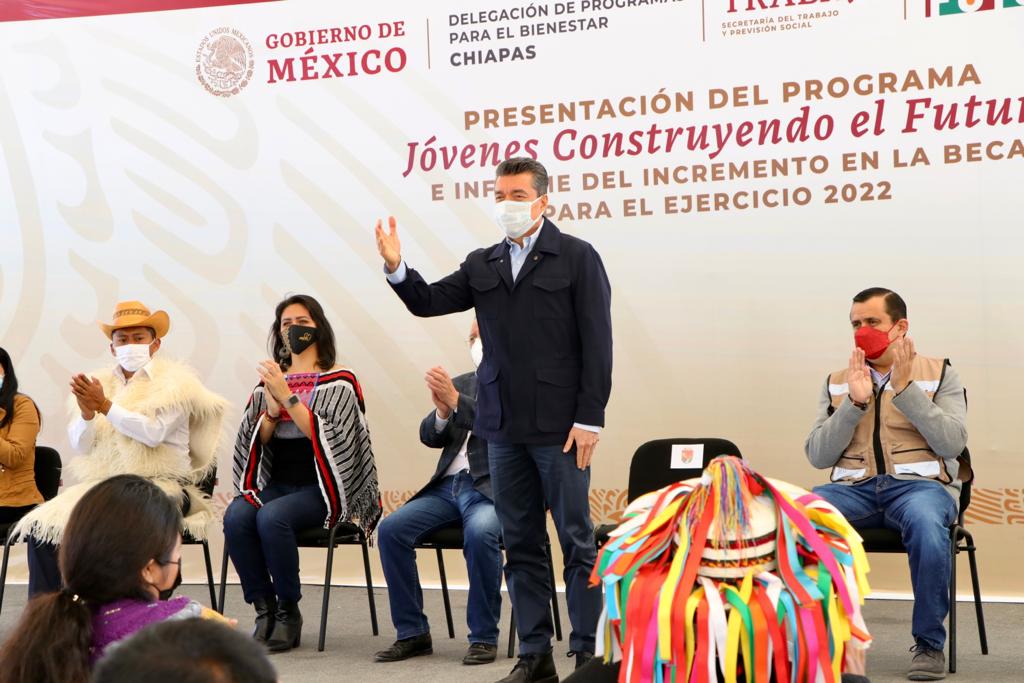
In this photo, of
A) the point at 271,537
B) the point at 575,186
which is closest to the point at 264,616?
the point at 271,537

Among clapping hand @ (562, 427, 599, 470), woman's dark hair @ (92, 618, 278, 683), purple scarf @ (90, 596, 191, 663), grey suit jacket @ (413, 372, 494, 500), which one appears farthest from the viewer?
grey suit jacket @ (413, 372, 494, 500)

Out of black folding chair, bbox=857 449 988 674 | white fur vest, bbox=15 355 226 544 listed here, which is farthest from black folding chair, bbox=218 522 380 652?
black folding chair, bbox=857 449 988 674

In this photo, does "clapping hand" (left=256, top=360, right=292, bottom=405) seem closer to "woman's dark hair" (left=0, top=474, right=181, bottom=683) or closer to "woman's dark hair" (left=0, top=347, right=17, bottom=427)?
"woman's dark hair" (left=0, top=347, right=17, bottom=427)

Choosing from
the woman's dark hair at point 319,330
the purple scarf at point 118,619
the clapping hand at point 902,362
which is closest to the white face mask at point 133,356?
the woman's dark hair at point 319,330

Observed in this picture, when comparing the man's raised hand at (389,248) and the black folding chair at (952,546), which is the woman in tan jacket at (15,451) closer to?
the man's raised hand at (389,248)

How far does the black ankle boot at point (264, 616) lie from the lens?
171 inches

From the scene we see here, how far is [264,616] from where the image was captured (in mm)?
4383

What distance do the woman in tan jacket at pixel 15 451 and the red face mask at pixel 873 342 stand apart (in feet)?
10.6

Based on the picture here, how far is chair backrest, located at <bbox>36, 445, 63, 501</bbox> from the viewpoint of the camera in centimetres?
488

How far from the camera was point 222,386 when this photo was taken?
547cm

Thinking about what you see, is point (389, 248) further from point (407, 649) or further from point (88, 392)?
→ point (88, 392)

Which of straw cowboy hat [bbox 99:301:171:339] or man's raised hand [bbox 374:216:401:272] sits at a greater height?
man's raised hand [bbox 374:216:401:272]

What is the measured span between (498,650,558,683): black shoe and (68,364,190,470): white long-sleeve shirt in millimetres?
1849

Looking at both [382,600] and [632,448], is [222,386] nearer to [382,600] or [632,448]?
[382,600]
